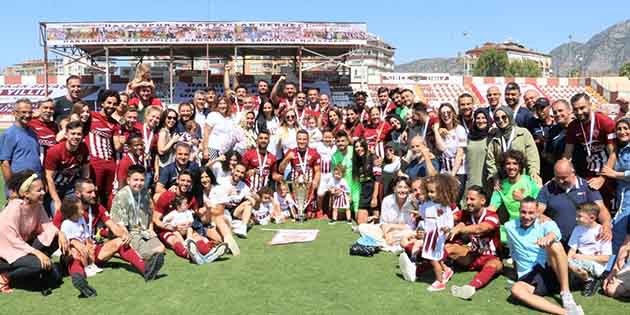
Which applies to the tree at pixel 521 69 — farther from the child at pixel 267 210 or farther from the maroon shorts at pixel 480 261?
the maroon shorts at pixel 480 261

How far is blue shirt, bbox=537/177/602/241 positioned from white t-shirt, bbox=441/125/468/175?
1.76 metres

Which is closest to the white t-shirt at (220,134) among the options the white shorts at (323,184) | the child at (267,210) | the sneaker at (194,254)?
the child at (267,210)

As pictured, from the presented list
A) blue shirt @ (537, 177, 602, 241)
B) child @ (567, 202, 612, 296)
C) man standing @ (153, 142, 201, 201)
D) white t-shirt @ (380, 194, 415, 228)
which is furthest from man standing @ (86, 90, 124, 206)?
Result: child @ (567, 202, 612, 296)

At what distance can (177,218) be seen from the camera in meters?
6.36

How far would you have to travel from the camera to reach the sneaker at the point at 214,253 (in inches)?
235

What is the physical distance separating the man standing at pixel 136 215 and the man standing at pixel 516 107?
4.33 metres

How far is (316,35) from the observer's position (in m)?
29.0

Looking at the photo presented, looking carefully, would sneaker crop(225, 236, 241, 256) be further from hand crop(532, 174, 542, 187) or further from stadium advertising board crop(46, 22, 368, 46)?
stadium advertising board crop(46, 22, 368, 46)

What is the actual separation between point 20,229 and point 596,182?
5455 millimetres

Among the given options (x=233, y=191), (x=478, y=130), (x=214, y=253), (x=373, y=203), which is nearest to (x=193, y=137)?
(x=233, y=191)

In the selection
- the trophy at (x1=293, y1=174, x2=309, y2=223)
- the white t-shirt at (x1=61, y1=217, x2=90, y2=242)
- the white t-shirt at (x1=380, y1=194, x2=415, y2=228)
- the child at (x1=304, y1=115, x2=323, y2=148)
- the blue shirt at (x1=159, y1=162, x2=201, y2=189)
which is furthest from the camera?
the child at (x1=304, y1=115, x2=323, y2=148)

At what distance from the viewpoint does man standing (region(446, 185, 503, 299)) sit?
5.22 meters

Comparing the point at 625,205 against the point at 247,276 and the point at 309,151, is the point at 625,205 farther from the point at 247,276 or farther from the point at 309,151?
the point at 309,151

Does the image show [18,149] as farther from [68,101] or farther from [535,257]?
[535,257]
